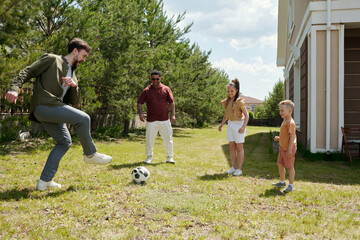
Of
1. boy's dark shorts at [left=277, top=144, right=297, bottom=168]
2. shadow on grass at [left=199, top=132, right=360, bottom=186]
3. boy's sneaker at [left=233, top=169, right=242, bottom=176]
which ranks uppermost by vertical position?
boy's dark shorts at [left=277, top=144, right=297, bottom=168]

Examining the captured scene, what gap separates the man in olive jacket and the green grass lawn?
0.59 metres

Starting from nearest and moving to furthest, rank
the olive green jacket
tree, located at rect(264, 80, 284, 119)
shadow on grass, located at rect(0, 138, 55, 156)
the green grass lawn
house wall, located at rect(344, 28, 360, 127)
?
the green grass lawn → the olive green jacket → shadow on grass, located at rect(0, 138, 55, 156) → house wall, located at rect(344, 28, 360, 127) → tree, located at rect(264, 80, 284, 119)

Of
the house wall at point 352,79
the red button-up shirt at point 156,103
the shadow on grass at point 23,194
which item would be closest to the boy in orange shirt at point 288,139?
the red button-up shirt at point 156,103

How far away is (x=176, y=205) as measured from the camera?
3527mm

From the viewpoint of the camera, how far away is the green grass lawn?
9.15 feet

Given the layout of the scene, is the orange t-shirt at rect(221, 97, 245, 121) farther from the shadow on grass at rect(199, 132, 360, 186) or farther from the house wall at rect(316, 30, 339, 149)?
the house wall at rect(316, 30, 339, 149)

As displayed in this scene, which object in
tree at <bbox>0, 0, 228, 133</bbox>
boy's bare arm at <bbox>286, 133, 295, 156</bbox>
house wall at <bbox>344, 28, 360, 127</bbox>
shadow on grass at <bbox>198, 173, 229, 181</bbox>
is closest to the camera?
boy's bare arm at <bbox>286, 133, 295, 156</bbox>

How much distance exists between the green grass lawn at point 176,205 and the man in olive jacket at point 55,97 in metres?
0.59

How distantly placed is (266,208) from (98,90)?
901 centimetres

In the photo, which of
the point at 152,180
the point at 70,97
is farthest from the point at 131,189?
the point at 70,97

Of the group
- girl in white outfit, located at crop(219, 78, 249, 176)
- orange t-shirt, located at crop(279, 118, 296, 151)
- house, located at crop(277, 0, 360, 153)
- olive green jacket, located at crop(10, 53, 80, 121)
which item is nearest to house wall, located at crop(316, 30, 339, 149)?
house, located at crop(277, 0, 360, 153)

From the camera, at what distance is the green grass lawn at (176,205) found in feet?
9.15

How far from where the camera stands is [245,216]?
3.22 m

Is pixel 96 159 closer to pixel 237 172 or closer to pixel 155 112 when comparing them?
pixel 155 112
